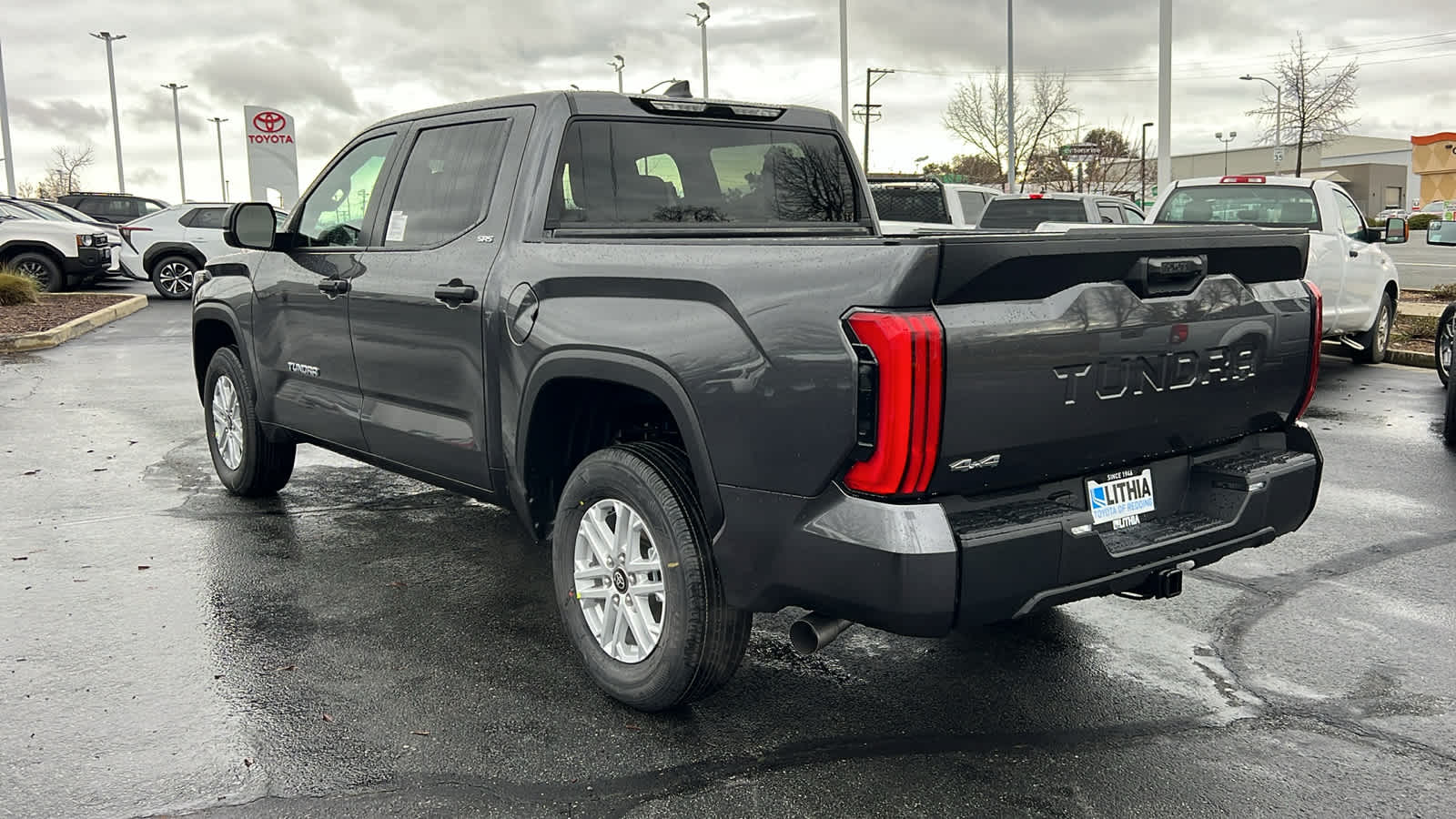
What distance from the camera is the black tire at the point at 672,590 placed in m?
3.51

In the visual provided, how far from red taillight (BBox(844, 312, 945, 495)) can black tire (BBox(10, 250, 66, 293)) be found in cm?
2132

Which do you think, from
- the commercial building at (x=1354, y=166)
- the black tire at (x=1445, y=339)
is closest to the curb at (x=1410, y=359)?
the black tire at (x=1445, y=339)

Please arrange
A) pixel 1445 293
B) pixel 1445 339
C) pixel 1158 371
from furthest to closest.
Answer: pixel 1445 293 < pixel 1445 339 < pixel 1158 371

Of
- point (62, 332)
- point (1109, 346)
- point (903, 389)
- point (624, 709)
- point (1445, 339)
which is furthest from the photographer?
point (62, 332)

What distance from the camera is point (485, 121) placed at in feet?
15.4

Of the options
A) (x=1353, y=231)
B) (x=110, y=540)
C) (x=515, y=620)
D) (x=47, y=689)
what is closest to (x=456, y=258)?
(x=515, y=620)

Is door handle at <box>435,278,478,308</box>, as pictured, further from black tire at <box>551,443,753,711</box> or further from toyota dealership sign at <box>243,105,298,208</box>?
toyota dealership sign at <box>243,105,298,208</box>

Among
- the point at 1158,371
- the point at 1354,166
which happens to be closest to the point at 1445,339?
the point at 1158,371

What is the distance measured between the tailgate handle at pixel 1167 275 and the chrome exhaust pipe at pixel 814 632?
123 cm

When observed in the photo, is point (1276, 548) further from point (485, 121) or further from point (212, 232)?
point (212, 232)

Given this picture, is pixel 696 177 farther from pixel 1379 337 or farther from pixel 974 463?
pixel 1379 337

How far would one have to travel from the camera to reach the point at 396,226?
16.3 feet

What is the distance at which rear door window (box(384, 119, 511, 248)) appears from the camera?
4.57 meters

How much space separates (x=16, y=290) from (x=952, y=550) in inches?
738
